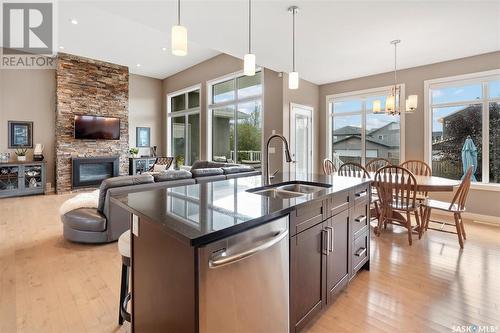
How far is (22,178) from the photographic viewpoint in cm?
623

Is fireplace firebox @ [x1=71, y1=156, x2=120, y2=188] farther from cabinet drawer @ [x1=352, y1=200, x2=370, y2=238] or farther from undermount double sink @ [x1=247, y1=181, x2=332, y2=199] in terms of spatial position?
cabinet drawer @ [x1=352, y1=200, x2=370, y2=238]

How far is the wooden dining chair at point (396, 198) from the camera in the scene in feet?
10.9

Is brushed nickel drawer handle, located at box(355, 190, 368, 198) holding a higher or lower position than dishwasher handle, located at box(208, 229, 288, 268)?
higher

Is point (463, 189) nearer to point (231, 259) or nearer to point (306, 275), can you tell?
point (306, 275)

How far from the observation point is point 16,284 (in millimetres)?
2354

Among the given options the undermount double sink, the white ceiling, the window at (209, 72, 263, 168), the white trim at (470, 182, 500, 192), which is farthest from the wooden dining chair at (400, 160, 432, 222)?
the window at (209, 72, 263, 168)

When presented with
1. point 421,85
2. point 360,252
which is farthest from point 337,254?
point 421,85

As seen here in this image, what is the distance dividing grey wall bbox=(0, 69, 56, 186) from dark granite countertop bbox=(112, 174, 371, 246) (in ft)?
22.6

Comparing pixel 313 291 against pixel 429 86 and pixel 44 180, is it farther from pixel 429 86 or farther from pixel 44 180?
pixel 44 180

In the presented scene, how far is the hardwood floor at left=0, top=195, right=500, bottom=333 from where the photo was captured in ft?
6.09

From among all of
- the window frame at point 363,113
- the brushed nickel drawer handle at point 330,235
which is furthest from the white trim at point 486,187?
the brushed nickel drawer handle at point 330,235

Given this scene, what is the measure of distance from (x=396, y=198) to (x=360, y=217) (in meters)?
1.41

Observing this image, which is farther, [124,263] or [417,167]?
[417,167]

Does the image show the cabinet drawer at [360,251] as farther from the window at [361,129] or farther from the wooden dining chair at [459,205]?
the window at [361,129]
